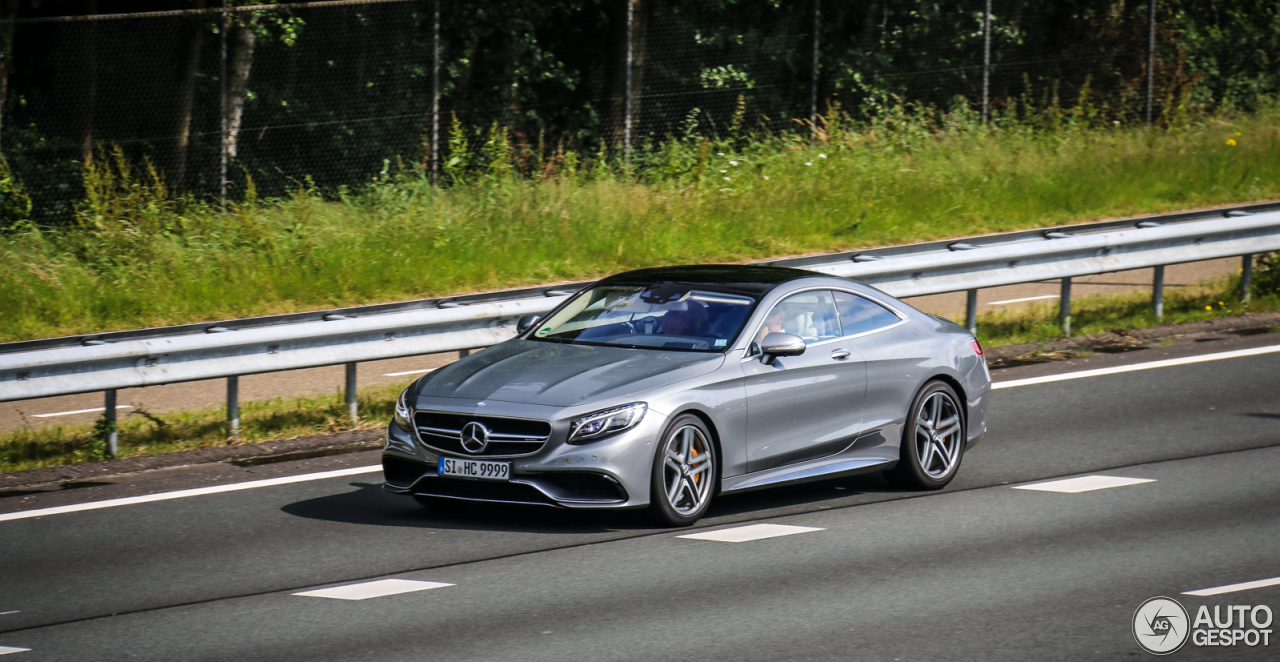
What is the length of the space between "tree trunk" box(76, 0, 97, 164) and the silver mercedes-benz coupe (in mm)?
12072

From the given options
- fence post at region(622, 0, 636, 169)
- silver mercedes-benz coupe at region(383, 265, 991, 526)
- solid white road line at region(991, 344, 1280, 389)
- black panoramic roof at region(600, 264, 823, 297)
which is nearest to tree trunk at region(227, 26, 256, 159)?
fence post at region(622, 0, 636, 169)

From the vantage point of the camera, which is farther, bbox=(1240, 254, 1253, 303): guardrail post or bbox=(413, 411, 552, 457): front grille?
bbox=(1240, 254, 1253, 303): guardrail post

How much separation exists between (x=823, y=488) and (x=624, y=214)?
9.26 m

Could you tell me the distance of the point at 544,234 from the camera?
18.2m

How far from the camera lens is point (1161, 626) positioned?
264 inches

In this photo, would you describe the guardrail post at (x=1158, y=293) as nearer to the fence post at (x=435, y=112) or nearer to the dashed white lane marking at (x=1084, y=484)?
the dashed white lane marking at (x=1084, y=484)

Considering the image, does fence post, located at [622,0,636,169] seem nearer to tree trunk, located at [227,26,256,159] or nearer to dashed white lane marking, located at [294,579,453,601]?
tree trunk, located at [227,26,256,159]

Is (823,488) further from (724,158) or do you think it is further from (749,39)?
(749,39)

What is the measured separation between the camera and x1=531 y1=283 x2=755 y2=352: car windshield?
9094 mm

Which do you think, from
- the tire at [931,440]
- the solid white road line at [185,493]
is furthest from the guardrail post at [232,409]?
the tire at [931,440]

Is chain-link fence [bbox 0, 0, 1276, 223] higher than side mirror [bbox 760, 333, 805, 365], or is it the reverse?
chain-link fence [bbox 0, 0, 1276, 223]

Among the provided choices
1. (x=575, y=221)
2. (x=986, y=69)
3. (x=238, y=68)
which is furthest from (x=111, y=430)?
(x=986, y=69)

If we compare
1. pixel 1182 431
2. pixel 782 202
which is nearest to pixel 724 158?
pixel 782 202

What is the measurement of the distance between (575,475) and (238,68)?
1499 cm
